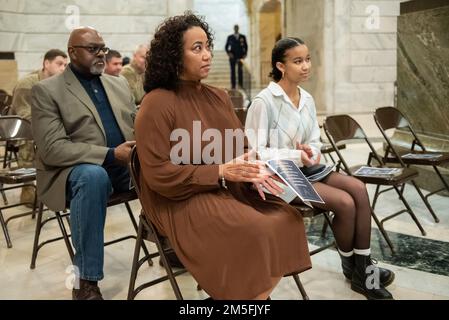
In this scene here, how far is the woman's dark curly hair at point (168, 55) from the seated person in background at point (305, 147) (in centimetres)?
86

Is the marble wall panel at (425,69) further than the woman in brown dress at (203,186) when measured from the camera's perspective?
Yes

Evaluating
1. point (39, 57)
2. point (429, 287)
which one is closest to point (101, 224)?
point (429, 287)

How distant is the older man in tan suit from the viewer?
113 inches

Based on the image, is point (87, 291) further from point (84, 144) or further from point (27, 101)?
point (27, 101)

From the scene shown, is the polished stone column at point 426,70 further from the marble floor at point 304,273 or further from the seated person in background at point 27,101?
the seated person in background at point 27,101

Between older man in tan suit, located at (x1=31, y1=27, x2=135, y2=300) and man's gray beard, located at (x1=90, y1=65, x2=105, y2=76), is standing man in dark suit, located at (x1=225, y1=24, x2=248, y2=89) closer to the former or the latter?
older man in tan suit, located at (x1=31, y1=27, x2=135, y2=300)

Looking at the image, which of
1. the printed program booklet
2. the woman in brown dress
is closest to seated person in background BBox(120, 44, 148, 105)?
the woman in brown dress

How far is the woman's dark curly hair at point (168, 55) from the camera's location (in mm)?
2418

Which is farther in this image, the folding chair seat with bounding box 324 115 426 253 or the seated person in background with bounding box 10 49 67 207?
the seated person in background with bounding box 10 49 67 207

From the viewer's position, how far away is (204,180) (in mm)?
2266

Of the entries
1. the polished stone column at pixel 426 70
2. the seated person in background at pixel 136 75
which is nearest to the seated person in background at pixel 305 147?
the polished stone column at pixel 426 70

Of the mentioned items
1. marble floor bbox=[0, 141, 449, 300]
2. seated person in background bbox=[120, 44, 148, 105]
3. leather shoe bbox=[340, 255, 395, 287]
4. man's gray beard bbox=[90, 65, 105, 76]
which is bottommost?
marble floor bbox=[0, 141, 449, 300]

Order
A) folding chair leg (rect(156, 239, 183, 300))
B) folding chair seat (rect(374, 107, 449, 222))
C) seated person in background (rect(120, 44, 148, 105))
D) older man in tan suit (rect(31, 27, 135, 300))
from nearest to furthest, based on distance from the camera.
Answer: folding chair leg (rect(156, 239, 183, 300)), older man in tan suit (rect(31, 27, 135, 300)), folding chair seat (rect(374, 107, 449, 222)), seated person in background (rect(120, 44, 148, 105))

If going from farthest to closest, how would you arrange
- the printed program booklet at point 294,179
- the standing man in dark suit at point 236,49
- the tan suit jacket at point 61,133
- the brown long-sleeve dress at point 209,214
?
the standing man in dark suit at point 236,49 < the tan suit jacket at point 61,133 < the printed program booklet at point 294,179 < the brown long-sleeve dress at point 209,214
